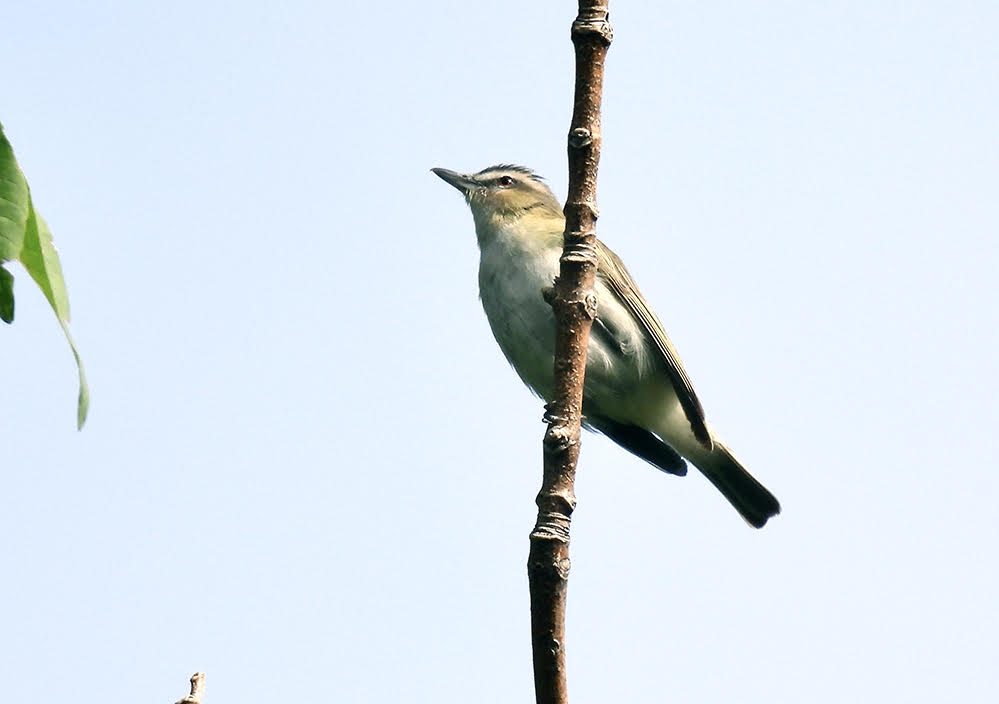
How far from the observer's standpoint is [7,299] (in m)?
1.88

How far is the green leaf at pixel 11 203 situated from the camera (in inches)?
64.3

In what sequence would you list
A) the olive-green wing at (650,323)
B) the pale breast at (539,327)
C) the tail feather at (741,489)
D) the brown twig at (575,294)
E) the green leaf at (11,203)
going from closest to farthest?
the green leaf at (11,203), the brown twig at (575,294), the pale breast at (539,327), the olive-green wing at (650,323), the tail feather at (741,489)

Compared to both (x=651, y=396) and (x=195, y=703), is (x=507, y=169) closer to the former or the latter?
(x=651, y=396)

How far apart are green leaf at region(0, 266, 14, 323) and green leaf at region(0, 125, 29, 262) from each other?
19 centimetres

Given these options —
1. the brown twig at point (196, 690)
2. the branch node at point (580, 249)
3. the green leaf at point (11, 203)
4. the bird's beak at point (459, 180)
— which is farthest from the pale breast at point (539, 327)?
the green leaf at point (11, 203)

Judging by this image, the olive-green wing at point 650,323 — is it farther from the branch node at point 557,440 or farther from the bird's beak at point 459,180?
the branch node at point 557,440

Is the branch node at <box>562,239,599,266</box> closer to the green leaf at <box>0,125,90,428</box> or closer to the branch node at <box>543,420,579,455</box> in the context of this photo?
the branch node at <box>543,420,579,455</box>

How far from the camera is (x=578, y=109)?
2.69 m

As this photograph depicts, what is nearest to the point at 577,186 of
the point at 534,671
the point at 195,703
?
the point at 534,671

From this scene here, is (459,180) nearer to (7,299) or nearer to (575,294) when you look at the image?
(575,294)

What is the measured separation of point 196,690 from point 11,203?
0.89 m

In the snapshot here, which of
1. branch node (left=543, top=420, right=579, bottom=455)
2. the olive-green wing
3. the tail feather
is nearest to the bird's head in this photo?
the olive-green wing

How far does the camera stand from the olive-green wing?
696 centimetres

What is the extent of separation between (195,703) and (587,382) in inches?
208
